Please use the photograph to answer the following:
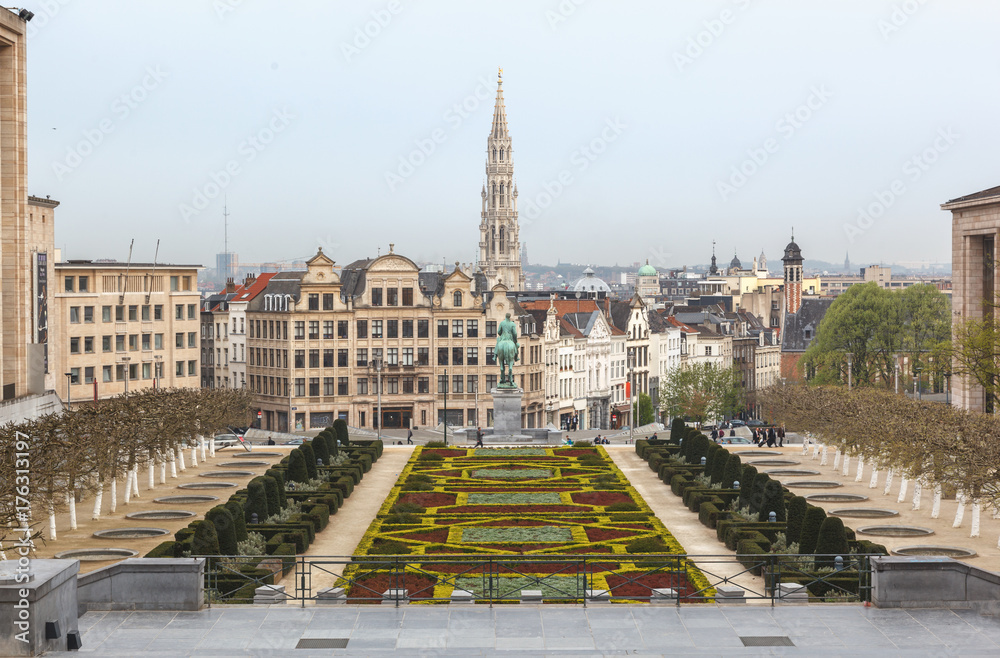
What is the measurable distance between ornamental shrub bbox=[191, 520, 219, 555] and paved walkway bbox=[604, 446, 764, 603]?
14293 millimetres

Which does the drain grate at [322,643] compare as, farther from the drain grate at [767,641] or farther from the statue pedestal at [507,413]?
the statue pedestal at [507,413]

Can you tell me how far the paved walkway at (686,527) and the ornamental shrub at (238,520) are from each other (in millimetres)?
15263

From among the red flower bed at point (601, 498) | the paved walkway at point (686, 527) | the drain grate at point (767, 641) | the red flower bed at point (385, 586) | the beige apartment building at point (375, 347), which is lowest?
the paved walkway at point (686, 527)

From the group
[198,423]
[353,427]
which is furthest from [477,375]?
[198,423]

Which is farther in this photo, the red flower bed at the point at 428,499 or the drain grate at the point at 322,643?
the red flower bed at the point at 428,499

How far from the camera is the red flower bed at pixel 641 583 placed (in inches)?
1624

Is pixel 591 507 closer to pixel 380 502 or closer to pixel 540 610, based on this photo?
pixel 380 502

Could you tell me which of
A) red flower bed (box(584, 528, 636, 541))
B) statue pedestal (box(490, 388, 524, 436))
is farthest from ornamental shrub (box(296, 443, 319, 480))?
statue pedestal (box(490, 388, 524, 436))

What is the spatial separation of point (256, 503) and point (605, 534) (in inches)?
540

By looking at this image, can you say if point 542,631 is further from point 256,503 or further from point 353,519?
point 353,519

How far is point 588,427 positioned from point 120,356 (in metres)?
55.3

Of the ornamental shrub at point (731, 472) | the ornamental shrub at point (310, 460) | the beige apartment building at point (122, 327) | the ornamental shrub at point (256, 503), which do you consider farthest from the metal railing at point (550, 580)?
the beige apartment building at point (122, 327)

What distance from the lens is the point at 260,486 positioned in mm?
54375

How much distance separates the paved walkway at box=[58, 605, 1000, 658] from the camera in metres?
32.0
